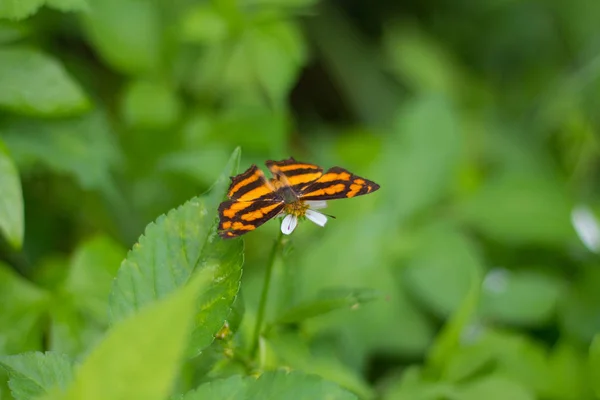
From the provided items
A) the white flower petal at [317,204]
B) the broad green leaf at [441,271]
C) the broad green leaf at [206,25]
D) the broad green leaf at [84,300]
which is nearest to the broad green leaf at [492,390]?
the broad green leaf at [441,271]

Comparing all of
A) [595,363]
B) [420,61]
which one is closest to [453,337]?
[595,363]

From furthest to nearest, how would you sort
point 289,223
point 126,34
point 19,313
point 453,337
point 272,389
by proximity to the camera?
point 126,34 < point 453,337 < point 19,313 < point 289,223 < point 272,389

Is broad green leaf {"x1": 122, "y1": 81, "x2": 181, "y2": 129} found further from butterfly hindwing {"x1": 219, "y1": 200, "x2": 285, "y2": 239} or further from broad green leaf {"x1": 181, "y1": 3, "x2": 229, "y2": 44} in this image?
butterfly hindwing {"x1": 219, "y1": 200, "x2": 285, "y2": 239}

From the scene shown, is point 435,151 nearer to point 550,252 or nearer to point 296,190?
point 550,252

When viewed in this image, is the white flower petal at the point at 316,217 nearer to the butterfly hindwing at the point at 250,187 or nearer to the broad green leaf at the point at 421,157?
the butterfly hindwing at the point at 250,187

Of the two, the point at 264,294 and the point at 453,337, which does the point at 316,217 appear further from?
the point at 453,337

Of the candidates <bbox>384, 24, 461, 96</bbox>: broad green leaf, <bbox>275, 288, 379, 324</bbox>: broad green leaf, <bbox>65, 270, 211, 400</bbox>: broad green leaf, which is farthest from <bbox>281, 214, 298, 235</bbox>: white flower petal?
<bbox>384, 24, 461, 96</bbox>: broad green leaf
